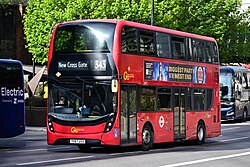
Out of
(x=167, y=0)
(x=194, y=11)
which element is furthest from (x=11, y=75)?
(x=194, y=11)

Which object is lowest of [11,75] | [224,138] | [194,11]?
[224,138]

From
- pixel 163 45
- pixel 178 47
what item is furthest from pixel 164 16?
pixel 163 45

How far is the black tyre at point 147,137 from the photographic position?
22.2m

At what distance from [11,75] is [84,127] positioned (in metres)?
5.56

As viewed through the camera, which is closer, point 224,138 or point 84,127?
point 84,127

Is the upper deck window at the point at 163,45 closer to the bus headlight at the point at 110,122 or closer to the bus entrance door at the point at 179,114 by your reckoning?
the bus entrance door at the point at 179,114

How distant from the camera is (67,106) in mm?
20906

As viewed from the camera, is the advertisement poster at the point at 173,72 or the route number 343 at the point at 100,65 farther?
the advertisement poster at the point at 173,72

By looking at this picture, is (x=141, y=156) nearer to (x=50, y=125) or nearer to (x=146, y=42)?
(x=50, y=125)

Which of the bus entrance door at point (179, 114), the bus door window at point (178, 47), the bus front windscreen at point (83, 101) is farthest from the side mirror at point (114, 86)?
the bus entrance door at point (179, 114)

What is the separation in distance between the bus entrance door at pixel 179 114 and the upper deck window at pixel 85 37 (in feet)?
15.5

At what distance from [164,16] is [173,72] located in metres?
24.8

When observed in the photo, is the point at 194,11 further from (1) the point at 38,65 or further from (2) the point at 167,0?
(1) the point at 38,65

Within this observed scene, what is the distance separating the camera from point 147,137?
22453 mm
